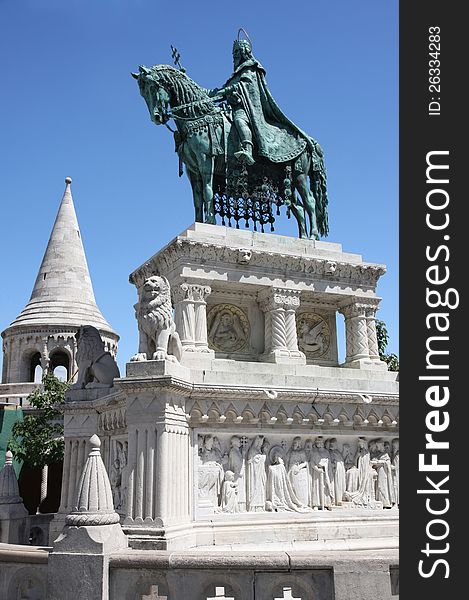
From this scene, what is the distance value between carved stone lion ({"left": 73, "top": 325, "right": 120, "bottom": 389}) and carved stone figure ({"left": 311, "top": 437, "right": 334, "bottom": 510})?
16.1ft

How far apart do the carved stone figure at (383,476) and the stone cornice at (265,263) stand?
14.5ft

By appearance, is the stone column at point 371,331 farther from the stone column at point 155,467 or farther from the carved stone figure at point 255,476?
the stone column at point 155,467

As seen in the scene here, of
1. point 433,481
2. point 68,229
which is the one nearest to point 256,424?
point 433,481

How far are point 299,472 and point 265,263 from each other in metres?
5.10

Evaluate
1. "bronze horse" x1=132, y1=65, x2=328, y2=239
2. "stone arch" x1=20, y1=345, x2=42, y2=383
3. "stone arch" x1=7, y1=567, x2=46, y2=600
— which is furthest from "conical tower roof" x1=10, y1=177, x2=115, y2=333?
"stone arch" x1=7, y1=567, x2=46, y2=600

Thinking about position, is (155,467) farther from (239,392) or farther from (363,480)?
(363,480)

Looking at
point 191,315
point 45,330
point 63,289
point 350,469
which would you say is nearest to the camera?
point 350,469

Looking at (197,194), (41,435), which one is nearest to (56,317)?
(41,435)

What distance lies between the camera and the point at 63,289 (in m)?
44.2

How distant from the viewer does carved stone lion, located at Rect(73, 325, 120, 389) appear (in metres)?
15.0

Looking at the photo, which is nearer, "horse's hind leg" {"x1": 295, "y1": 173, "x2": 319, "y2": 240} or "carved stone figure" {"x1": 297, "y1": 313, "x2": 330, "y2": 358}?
"carved stone figure" {"x1": 297, "y1": 313, "x2": 330, "y2": 358}

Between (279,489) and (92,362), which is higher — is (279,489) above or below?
below

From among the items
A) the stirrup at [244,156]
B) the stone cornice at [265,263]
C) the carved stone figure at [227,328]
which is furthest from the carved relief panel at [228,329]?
the stirrup at [244,156]

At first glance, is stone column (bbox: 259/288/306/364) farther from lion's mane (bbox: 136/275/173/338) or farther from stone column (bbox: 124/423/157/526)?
stone column (bbox: 124/423/157/526)
